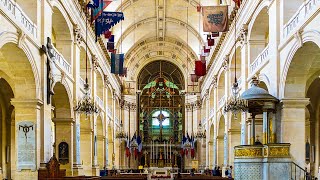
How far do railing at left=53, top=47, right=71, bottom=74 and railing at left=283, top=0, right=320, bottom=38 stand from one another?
948 cm

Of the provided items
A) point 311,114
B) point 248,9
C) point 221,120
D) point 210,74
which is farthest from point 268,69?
point 210,74

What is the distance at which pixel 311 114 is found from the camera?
30453 millimetres

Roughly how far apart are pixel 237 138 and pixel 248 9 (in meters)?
8.48

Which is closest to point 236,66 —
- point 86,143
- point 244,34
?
point 244,34

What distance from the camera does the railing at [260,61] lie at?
22984 mm

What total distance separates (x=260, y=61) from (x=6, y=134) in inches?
558

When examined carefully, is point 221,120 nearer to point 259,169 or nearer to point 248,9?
point 248,9

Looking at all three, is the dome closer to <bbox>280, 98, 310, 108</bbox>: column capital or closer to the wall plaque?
<bbox>280, 98, 310, 108</bbox>: column capital

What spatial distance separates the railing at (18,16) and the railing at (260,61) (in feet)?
31.0

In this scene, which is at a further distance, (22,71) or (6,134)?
(6,134)

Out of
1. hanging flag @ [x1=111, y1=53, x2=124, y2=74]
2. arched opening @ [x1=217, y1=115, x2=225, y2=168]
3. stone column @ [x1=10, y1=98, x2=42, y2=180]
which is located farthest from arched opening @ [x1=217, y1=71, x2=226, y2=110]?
stone column @ [x1=10, y1=98, x2=42, y2=180]

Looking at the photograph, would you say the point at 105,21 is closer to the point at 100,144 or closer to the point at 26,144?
the point at 100,144

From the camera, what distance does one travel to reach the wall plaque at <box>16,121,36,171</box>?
19.3 meters

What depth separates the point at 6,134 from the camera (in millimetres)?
29594
